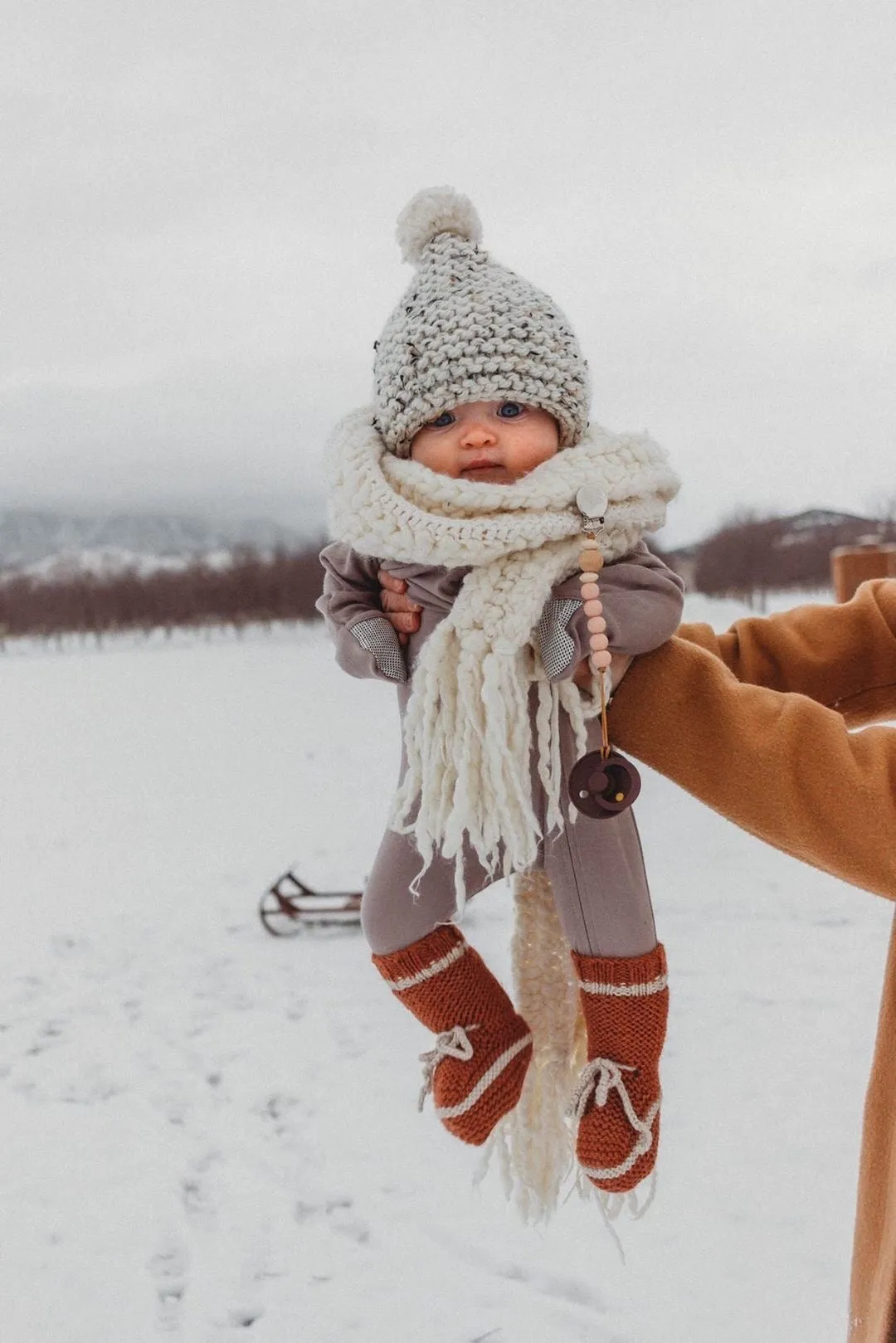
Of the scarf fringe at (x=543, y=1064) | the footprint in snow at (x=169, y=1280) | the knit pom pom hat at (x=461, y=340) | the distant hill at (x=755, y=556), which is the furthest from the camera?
the distant hill at (x=755, y=556)

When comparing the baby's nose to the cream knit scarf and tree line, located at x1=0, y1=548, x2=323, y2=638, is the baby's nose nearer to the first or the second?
the cream knit scarf

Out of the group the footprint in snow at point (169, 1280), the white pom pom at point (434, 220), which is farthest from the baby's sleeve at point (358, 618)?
the footprint in snow at point (169, 1280)

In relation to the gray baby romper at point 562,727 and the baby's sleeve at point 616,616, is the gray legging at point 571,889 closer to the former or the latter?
the gray baby romper at point 562,727

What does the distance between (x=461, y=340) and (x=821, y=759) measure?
21.4 inches

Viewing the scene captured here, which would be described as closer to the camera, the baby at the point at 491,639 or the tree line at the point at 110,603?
the baby at the point at 491,639

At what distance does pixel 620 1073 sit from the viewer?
0.91 m

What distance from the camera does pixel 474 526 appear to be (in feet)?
2.78

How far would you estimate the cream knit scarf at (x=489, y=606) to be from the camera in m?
0.85

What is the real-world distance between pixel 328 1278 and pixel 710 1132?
119 centimetres

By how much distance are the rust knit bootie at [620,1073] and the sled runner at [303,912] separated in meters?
3.29

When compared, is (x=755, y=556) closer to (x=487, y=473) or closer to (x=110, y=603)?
(x=487, y=473)

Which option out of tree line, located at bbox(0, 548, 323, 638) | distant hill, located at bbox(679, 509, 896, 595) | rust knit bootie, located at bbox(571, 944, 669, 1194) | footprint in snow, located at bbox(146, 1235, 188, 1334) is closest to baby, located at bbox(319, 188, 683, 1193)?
rust knit bootie, located at bbox(571, 944, 669, 1194)

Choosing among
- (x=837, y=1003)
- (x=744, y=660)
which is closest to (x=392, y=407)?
(x=744, y=660)

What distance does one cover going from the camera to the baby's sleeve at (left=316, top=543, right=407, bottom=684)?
3.08 feet
